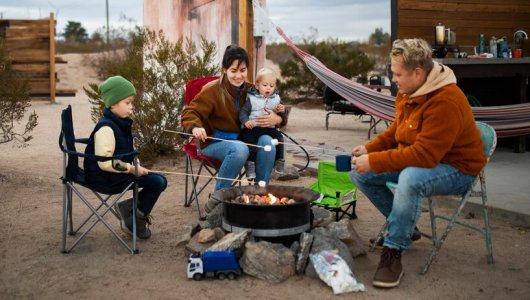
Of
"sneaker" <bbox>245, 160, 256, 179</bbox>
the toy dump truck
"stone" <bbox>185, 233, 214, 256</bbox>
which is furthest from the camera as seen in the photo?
"sneaker" <bbox>245, 160, 256, 179</bbox>

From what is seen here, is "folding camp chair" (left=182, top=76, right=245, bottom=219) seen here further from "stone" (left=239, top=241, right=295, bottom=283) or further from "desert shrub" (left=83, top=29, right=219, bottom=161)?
"desert shrub" (left=83, top=29, right=219, bottom=161)

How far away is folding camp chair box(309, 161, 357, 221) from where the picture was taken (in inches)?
162

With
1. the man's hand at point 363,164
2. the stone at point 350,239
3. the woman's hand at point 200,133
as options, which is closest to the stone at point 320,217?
the stone at point 350,239

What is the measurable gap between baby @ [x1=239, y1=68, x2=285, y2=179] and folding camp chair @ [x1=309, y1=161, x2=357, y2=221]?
0.50 meters

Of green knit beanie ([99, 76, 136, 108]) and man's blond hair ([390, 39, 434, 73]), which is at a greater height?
man's blond hair ([390, 39, 434, 73])

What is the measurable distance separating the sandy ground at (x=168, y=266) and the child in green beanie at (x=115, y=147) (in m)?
0.35

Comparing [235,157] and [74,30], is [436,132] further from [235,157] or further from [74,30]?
[74,30]

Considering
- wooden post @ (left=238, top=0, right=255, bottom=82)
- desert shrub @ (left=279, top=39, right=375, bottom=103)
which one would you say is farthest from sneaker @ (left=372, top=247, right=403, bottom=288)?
desert shrub @ (left=279, top=39, right=375, bottom=103)

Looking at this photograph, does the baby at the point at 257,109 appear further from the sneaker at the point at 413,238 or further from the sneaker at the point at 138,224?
the sneaker at the point at 413,238

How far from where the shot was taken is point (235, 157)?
3.72 m

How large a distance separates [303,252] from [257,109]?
1208 millimetres

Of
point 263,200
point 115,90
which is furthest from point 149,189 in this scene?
point 263,200

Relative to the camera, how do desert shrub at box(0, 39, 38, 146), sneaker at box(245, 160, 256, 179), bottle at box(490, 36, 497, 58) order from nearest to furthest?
sneaker at box(245, 160, 256, 179) < desert shrub at box(0, 39, 38, 146) < bottle at box(490, 36, 497, 58)

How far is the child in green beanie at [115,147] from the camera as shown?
131 inches
